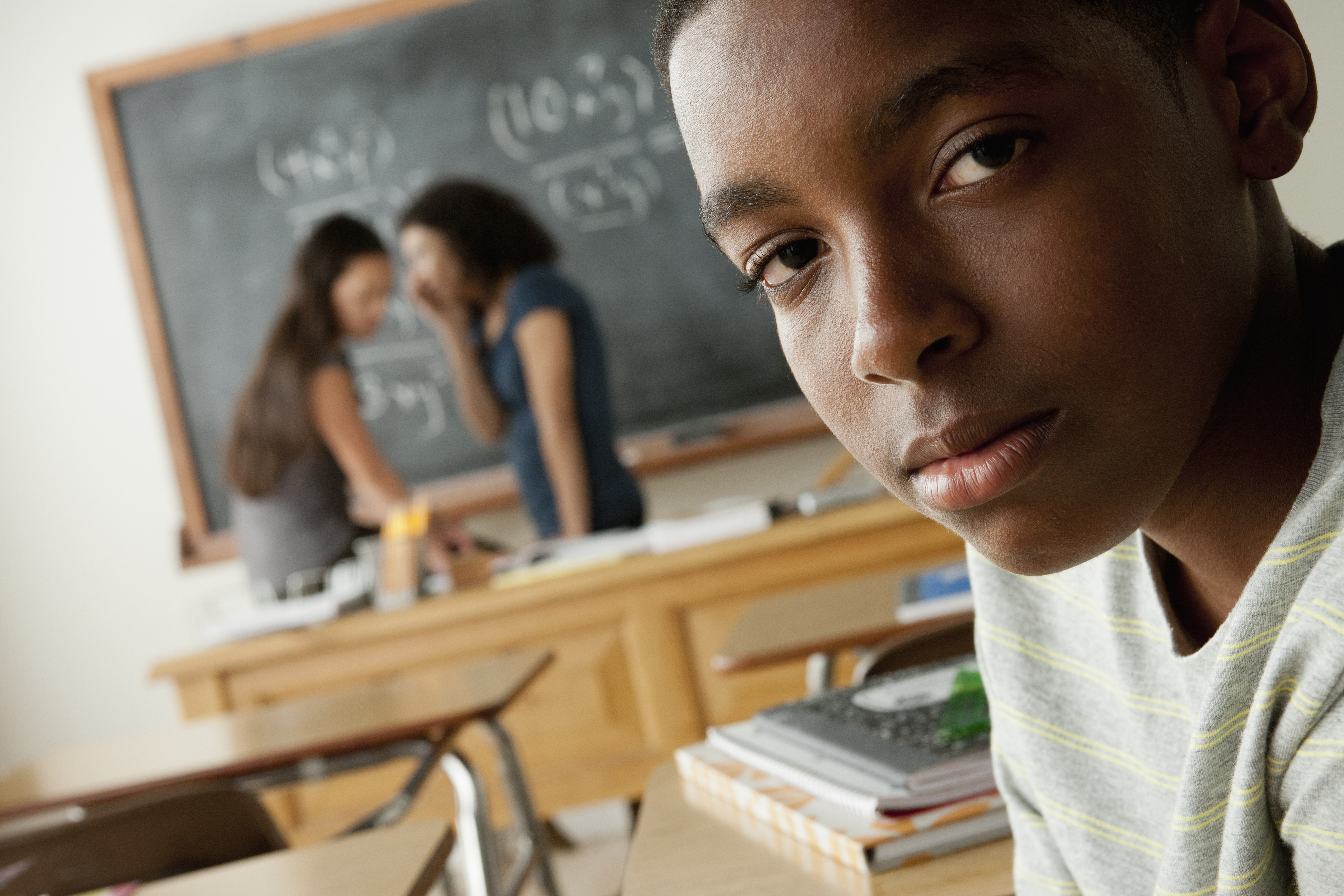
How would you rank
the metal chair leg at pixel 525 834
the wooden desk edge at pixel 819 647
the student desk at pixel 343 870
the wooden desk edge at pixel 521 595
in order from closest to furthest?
the student desk at pixel 343 870
the wooden desk edge at pixel 819 647
the metal chair leg at pixel 525 834
the wooden desk edge at pixel 521 595

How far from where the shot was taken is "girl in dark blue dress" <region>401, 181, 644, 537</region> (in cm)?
305

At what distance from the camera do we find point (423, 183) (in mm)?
4316

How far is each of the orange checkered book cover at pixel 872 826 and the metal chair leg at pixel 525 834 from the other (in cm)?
138

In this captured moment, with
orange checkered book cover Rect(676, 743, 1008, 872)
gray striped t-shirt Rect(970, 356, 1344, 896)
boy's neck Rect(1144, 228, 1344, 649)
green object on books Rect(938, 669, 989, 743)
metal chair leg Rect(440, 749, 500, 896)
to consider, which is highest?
boy's neck Rect(1144, 228, 1344, 649)

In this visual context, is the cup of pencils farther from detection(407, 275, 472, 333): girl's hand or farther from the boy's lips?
the boy's lips

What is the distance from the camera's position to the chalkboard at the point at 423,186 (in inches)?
167

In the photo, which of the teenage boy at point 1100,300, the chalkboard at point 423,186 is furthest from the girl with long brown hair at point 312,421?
the teenage boy at point 1100,300

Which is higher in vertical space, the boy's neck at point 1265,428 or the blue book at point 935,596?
the boy's neck at point 1265,428

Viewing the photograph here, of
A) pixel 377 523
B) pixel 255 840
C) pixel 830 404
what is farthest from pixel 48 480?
pixel 830 404

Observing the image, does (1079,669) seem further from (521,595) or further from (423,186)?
(423,186)

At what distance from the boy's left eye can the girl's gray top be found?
115 inches

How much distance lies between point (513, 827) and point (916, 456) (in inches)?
119

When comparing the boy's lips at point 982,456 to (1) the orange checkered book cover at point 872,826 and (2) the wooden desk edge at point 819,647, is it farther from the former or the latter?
(2) the wooden desk edge at point 819,647

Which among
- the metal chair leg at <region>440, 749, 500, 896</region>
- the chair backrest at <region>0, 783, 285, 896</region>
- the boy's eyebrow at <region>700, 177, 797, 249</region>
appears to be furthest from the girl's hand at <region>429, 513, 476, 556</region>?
the boy's eyebrow at <region>700, 177, 797, 249</region>
